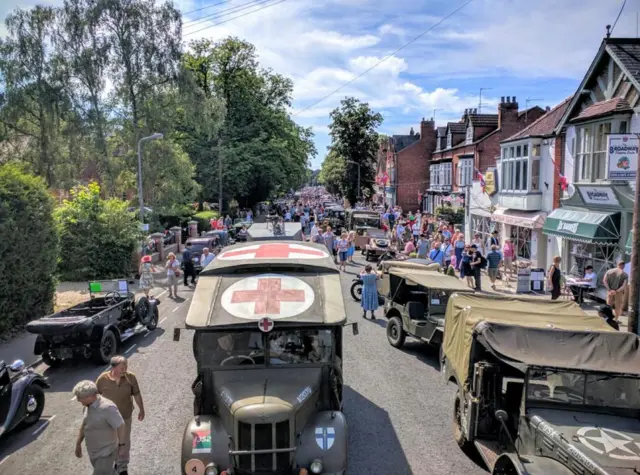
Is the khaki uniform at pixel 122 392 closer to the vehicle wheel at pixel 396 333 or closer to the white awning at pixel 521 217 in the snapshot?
the vehicle wheel at pixel 396 333

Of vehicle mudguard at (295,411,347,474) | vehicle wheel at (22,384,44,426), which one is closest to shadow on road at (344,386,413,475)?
vehicle mudguard at (295,411,347,474)

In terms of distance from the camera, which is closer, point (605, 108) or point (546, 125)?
point (605, 108)

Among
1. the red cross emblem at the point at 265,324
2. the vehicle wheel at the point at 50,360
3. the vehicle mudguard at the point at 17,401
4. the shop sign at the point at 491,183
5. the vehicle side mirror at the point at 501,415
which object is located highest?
the shop sign at the point at 491,183

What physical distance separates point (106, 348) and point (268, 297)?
618 cm

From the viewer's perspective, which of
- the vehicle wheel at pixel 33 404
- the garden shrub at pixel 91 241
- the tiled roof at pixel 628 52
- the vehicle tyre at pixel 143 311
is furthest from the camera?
the garden shrub at pixel 91 241

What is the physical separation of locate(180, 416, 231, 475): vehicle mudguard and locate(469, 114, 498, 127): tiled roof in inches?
1511

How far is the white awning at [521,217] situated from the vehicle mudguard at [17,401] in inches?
766

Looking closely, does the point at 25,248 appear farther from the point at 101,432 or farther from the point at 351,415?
the point at 351,415

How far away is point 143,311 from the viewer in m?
13.5

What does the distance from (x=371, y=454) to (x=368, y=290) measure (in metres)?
7.74

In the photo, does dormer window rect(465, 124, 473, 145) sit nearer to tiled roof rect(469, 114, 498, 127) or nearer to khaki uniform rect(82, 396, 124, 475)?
tiled roof rect(469, 114, 498, 127)

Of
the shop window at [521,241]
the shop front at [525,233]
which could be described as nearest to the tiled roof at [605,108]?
the shop front at [525,233]

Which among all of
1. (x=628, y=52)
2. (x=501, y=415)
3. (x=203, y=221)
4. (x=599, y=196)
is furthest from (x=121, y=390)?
(x=203, y=221)

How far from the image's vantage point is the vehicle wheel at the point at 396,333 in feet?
40.0
